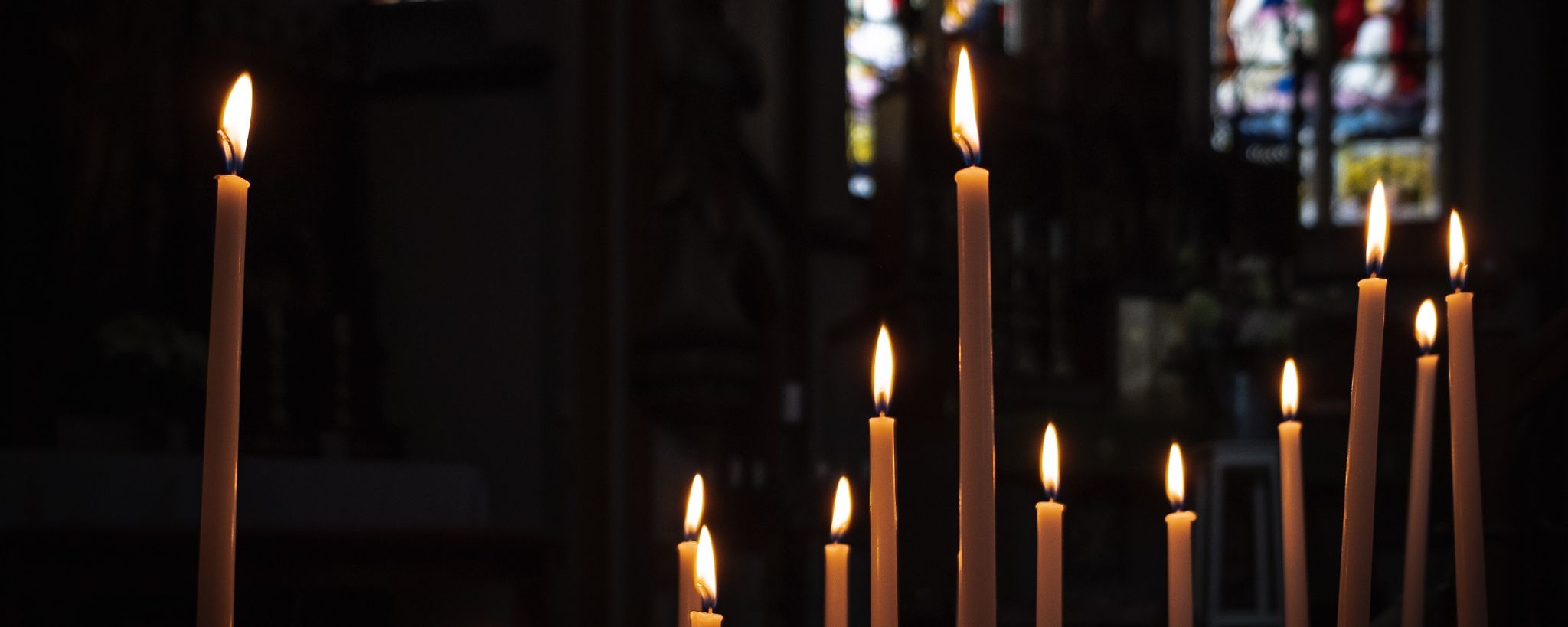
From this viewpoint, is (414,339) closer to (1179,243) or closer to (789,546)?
(789,546)

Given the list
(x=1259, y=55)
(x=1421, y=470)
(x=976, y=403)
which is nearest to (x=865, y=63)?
(x=1259, y=55)

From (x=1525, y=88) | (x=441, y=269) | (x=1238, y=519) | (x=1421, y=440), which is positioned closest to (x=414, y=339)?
(x=441, y=269)

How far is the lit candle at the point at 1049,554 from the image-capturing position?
0.92 metres

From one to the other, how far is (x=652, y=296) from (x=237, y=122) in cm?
632

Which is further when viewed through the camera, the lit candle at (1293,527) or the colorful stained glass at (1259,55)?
the colorful stained glass at (1259,55)

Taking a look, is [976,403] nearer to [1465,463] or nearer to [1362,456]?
[1362,456]

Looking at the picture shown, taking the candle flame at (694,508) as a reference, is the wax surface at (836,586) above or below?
below

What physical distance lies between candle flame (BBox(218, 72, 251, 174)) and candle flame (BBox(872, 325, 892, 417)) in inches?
16.5

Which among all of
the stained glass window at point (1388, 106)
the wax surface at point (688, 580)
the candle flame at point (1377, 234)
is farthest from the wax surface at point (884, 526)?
the stained glass window at point (1388, 106)

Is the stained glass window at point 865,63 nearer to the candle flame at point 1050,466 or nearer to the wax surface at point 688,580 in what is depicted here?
the wax surface at point 688,580

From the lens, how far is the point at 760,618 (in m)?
6.73

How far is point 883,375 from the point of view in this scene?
3.35 ft

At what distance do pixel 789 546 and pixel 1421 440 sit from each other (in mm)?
5659

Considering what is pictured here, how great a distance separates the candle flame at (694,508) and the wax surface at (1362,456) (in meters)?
0.53
